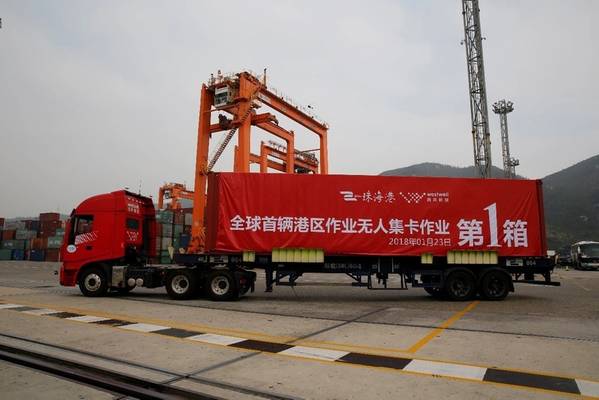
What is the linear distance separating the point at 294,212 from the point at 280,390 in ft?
25.9

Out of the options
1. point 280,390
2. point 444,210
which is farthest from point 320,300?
point 280,390

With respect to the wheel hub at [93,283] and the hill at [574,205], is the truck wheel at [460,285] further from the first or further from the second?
the hill at [574,205]

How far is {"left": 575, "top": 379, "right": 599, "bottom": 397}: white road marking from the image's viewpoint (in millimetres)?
4223

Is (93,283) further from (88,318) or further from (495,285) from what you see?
(495,285)

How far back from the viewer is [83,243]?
1260 cm

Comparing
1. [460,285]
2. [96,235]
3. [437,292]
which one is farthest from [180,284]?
[460,285]

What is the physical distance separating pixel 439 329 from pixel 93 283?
10.4 m

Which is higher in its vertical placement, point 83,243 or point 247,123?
point 247,123

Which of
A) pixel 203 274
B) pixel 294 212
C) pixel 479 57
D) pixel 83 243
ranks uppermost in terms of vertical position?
pixel 479 57

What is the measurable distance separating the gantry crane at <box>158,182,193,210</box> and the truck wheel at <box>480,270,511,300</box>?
48.1 m

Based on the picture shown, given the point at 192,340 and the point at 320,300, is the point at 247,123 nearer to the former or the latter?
the point at 320,300

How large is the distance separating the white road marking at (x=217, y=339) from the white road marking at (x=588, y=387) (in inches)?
183

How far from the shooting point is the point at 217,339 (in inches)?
261

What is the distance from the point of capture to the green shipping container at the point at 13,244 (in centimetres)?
5138
